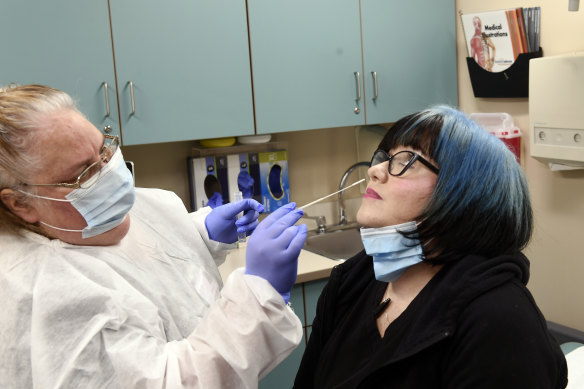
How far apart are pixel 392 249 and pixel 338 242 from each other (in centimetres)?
177

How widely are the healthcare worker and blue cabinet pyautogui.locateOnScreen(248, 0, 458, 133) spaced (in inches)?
49.0

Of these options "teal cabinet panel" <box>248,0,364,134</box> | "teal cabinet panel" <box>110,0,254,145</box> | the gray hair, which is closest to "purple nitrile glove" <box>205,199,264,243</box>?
the gray hair

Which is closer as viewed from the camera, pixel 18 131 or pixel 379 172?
pixel 18 131

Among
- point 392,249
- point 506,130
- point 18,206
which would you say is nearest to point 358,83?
point 506,130

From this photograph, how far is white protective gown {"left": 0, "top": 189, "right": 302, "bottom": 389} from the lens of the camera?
1162mm

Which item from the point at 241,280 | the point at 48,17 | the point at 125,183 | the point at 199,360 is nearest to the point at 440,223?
the point at 241,280

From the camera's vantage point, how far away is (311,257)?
268cm

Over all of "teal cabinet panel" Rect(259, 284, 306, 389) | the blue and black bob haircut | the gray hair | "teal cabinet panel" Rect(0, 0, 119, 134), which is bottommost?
"teal cabinet panel" Rect(259, 284, 306, 389)

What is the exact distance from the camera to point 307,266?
2.53 metres

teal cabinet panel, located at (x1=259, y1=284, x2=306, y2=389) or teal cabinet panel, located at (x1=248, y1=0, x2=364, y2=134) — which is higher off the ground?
teal cabinet panel, located at (x1=248, y1=0, x2=364, y2=134)

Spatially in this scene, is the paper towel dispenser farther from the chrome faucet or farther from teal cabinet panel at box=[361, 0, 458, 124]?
the chrome faucet

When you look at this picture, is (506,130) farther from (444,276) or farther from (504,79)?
(444,276)

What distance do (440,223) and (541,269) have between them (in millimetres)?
1652

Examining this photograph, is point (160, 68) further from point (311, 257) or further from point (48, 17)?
point (311, 257)
